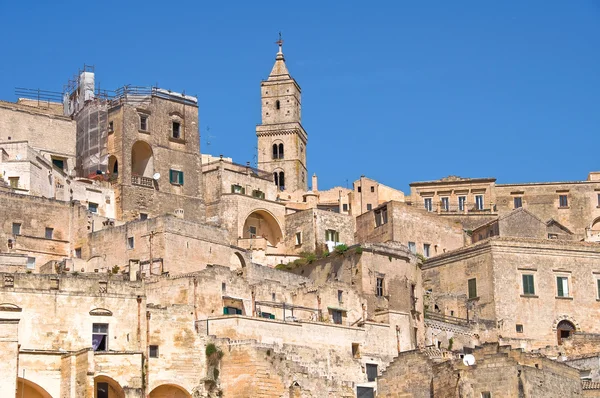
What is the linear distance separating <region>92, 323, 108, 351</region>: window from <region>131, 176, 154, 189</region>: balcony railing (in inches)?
757

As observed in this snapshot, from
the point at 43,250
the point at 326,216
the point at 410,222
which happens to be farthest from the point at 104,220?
the point at 410,222

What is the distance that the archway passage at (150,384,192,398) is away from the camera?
1770 inches

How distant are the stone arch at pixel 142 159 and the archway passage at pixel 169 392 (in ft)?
69.6

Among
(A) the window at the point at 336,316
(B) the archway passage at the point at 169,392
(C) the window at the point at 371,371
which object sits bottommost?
(B) the archway passage at the point at 169,392

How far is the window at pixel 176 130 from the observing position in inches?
2611

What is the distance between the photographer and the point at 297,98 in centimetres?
9488

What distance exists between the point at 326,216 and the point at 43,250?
17.9m

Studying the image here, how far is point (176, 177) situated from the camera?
215 ft

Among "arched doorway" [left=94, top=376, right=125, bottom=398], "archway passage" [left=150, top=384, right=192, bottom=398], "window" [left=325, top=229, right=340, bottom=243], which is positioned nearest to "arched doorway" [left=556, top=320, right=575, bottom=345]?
"window" [left=325, top=229, right=340, bottom=243]

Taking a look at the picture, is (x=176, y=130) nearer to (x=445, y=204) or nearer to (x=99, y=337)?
(x=445, y=204)

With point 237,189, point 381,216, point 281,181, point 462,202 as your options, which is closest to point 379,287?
point 381,216

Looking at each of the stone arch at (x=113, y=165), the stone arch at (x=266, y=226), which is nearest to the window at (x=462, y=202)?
the stone arch at (x=266, y=226)

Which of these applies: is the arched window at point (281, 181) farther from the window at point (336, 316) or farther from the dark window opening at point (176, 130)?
the window at point (336, 316)

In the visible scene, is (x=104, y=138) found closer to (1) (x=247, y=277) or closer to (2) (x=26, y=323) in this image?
(1) (x=247, y=277)
